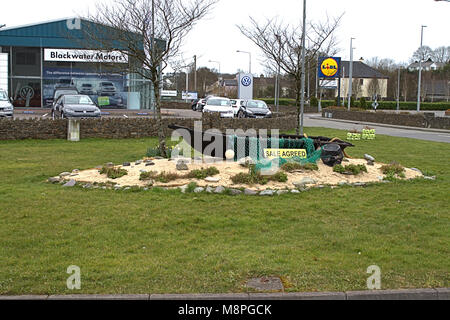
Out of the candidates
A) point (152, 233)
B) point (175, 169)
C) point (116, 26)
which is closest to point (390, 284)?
point (152, 233)

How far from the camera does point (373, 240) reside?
6727 mm

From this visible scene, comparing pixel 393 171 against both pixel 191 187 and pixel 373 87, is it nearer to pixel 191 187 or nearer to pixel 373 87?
pixel 191 187

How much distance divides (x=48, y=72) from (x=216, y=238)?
3674 centimetres

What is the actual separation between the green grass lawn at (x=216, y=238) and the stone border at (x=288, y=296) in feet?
0.52

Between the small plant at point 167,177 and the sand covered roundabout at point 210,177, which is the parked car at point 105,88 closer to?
the sand covered roundabout at point 210,177

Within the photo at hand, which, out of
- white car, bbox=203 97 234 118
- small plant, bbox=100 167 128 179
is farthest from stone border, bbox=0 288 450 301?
white car, bbox=203 97 234 118

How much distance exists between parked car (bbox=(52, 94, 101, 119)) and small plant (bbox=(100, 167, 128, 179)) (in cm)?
1252

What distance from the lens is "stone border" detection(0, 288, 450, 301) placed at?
15.5ft

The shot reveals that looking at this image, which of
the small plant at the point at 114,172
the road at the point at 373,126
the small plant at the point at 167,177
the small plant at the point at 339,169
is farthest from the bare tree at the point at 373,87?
the small plant at the point at 167,177

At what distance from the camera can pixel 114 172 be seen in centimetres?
1084

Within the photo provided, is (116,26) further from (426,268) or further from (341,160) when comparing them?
(426,268)

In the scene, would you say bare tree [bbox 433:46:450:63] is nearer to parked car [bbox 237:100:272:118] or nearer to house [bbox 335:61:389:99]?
house [bbox 335:61:389:99]

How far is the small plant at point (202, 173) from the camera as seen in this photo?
10.4 meters

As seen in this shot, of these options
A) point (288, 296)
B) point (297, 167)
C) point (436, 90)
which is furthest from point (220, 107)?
point (436, 90)
